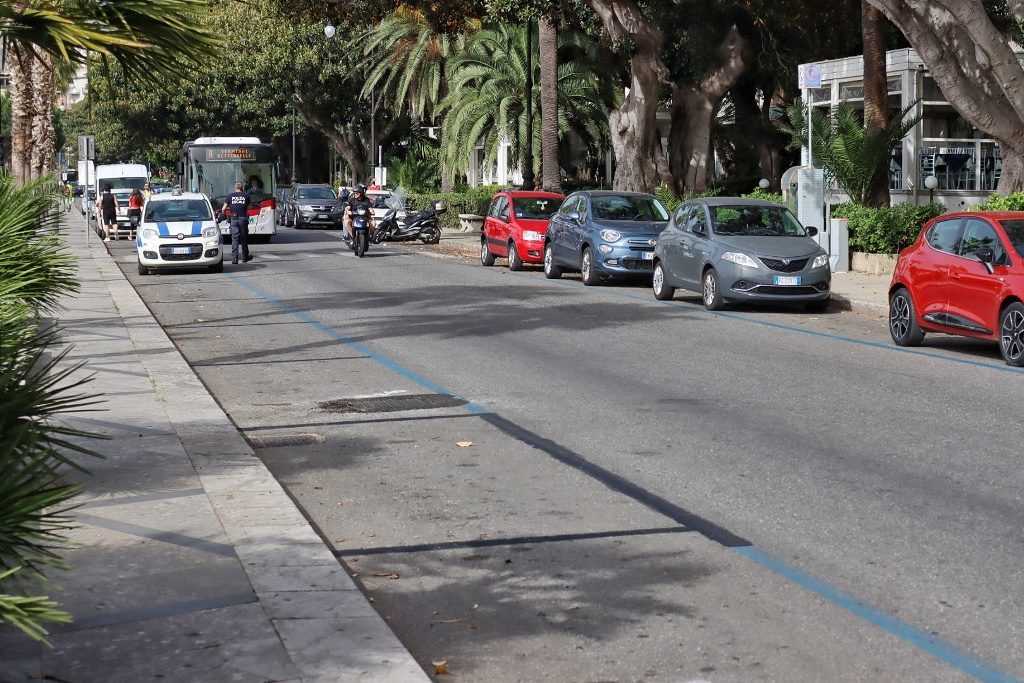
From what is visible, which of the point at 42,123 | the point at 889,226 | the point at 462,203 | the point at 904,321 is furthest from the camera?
the point at 462,203

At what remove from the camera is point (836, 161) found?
26828 millimetres

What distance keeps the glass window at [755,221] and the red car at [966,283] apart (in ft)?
14.7

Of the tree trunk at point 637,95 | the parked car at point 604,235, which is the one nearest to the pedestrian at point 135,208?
the tree trunk at point 637,95

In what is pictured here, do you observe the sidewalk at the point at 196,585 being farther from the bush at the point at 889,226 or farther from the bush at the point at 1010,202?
the bush at the point at 889,226

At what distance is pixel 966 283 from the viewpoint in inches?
578

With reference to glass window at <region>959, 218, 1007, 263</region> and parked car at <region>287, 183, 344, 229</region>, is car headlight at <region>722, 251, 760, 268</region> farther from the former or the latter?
parked car at <region>287, 183, 344, 229</region>

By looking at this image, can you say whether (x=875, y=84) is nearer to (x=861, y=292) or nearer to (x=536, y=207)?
(x=861, y=292)

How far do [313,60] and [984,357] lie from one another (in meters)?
58.1

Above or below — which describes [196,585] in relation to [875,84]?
below

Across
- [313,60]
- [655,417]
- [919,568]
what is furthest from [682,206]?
[313,60]

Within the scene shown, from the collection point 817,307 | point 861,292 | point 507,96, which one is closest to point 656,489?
point 817,307

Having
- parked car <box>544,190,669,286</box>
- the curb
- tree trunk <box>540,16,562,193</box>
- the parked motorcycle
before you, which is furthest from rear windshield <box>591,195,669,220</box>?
the curb

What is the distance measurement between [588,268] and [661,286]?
3.11 meters

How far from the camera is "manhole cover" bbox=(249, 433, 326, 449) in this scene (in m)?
10.1
